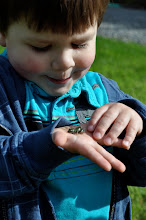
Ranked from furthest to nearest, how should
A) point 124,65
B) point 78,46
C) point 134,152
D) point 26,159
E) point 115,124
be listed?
point 124,65
point 134,152
point 78,46
point 115,124
point 26,159

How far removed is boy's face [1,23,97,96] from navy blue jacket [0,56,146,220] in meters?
0.10

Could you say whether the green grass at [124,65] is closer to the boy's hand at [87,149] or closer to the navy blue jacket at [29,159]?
the navy blue jacket at [29,159]

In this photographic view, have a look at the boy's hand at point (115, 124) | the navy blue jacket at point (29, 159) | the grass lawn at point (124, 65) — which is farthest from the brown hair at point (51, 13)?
the grass lawn at point (124, 65)

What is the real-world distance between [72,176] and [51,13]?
83 centimetres

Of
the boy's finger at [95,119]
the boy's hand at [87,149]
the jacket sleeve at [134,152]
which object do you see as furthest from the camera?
the jacket sleeve at [134,152]

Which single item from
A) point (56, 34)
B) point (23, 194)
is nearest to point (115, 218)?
point (23, 194)

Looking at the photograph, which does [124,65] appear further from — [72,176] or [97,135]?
[97,135]

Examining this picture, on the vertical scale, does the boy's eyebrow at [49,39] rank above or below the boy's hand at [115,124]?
above

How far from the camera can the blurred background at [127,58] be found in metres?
3.05

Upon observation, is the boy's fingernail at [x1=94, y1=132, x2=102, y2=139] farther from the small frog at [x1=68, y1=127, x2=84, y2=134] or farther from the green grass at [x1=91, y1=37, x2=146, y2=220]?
the green grass at [x1=91, y1=37, x2=146, y2=220]

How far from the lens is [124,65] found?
273 inches

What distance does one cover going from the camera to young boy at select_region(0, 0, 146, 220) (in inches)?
59.4

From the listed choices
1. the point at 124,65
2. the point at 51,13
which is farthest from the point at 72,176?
the point at 124,65

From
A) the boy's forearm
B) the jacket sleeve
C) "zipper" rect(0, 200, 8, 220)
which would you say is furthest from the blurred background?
"zipper" rect(0, 200, 8, 220)
